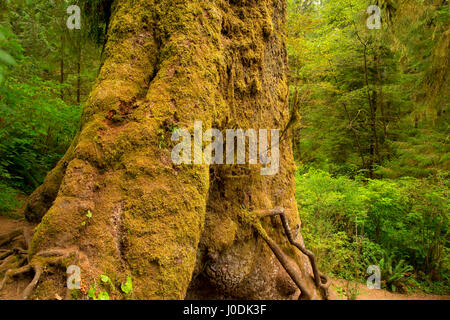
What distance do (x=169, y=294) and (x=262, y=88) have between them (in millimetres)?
2765

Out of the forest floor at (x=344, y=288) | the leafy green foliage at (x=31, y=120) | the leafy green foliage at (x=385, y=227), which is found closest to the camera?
the forest floor at (x=344, y=288)

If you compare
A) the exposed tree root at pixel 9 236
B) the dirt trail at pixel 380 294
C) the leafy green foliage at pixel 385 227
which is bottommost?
the dirt trail at pixel 380 294

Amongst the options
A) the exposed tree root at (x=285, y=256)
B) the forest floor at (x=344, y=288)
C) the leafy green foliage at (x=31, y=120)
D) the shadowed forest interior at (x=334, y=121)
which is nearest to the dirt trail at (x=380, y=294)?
the forest floor at (x=344, y=288)

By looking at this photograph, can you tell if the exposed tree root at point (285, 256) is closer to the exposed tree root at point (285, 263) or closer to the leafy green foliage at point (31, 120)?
the exposed tree root at point (285, 263)

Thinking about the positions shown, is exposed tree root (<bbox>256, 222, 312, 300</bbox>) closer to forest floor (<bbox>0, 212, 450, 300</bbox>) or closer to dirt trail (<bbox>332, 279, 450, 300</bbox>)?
forest floor (<bbox>0, 212, 450, 300</bbox>)

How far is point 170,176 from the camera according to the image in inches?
85.4

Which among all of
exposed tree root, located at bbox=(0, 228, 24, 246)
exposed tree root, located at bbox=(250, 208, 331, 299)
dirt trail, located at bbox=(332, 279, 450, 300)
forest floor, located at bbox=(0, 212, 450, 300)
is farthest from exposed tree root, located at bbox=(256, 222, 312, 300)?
exposed tree root, located at bbox=(0, 228, 24, 246)

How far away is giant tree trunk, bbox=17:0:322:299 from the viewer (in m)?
1.89

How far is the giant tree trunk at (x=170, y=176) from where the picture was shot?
189 centimetres

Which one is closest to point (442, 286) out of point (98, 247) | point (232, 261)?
point (232, 261)

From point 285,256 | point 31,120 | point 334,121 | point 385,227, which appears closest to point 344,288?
point 385,227

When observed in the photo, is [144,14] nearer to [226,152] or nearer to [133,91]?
[133,91]
